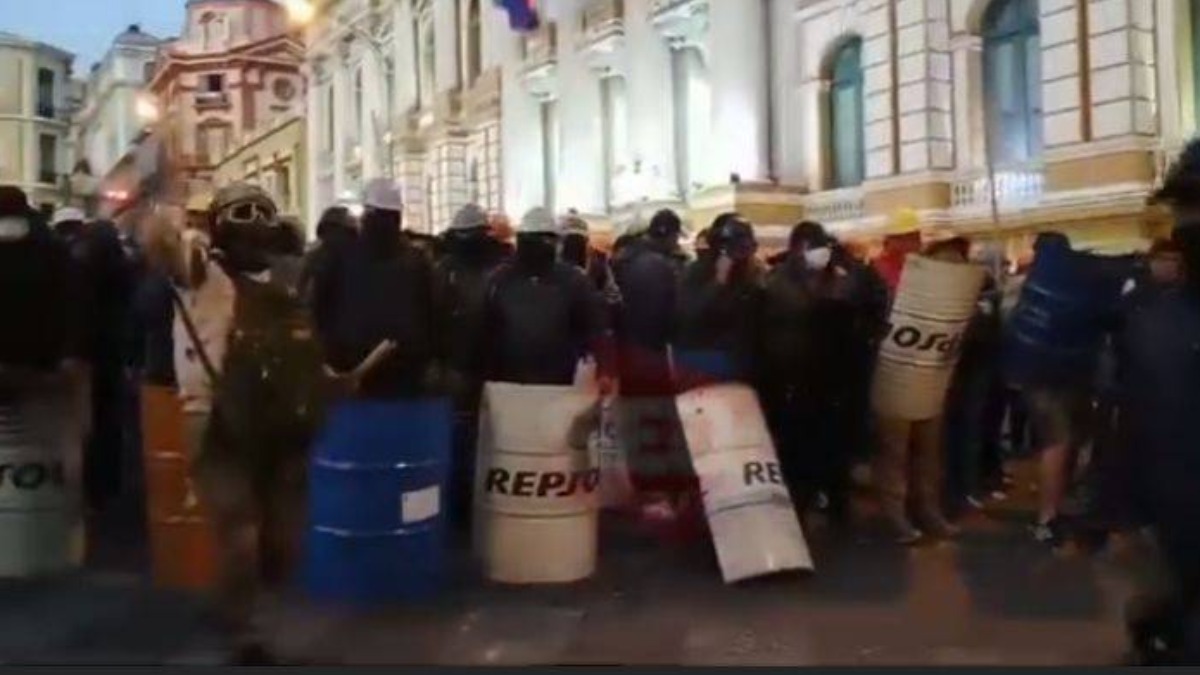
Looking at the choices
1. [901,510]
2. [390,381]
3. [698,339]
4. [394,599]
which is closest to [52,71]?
[390,381]

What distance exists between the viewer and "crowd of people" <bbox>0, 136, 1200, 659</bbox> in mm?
3189

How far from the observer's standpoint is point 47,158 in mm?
3281

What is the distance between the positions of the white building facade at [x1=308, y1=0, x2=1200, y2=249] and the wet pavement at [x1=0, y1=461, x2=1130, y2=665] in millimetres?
852

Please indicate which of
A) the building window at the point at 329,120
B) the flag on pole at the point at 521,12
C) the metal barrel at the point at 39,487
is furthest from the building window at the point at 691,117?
the metal barrel at the point at 39,487

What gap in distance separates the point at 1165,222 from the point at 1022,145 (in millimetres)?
423

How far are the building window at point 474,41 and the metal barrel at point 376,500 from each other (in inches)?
30.3

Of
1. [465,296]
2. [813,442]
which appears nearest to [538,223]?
[465,296]

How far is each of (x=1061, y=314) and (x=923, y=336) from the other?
0.37m

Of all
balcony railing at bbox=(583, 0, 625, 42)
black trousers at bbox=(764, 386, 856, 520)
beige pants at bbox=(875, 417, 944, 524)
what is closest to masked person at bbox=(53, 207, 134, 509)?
balcony railing at bbox=(583, 0, 625, 42)

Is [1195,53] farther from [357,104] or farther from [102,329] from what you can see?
[102,329]

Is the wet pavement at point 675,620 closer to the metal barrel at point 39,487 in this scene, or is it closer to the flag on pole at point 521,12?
the metal barrel at point 39,487

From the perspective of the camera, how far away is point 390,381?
150 inches

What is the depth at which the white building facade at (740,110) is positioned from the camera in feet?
11.6

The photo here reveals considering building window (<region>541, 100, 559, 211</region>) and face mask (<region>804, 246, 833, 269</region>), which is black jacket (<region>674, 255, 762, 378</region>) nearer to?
face mask (<region>804, 246, 833, 269</region>)
